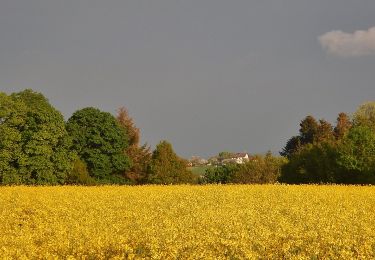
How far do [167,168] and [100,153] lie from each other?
7741 mm

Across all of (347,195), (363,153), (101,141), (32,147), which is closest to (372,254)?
(347,195)

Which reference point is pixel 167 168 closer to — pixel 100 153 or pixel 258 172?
pixel 100 153

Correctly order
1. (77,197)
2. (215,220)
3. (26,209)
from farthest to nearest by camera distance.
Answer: (77,197), (26,209), (215,220)

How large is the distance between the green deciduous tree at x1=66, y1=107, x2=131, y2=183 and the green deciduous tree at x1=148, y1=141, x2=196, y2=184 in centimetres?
432

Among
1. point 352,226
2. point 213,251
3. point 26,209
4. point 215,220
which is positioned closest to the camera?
point 213,251

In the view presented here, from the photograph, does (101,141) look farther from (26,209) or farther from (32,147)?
(26,209)

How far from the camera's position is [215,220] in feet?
57.3

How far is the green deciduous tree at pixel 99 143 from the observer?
5853cm

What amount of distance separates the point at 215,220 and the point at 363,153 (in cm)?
3375

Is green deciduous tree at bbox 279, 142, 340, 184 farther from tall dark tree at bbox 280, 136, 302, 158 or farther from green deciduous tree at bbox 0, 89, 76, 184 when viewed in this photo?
tall dark tree at bbox 280, 136, 302, 158

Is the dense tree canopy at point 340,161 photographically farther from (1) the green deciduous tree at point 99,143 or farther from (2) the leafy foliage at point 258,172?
(1) the green deciduous tree at point 99,143

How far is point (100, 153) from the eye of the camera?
194 feet

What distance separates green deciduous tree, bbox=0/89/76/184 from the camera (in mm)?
51125

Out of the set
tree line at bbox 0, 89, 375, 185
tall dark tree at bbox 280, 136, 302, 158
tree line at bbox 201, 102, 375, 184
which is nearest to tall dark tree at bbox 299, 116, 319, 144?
tall dark tree at bbox 280, 136, 302, 158
